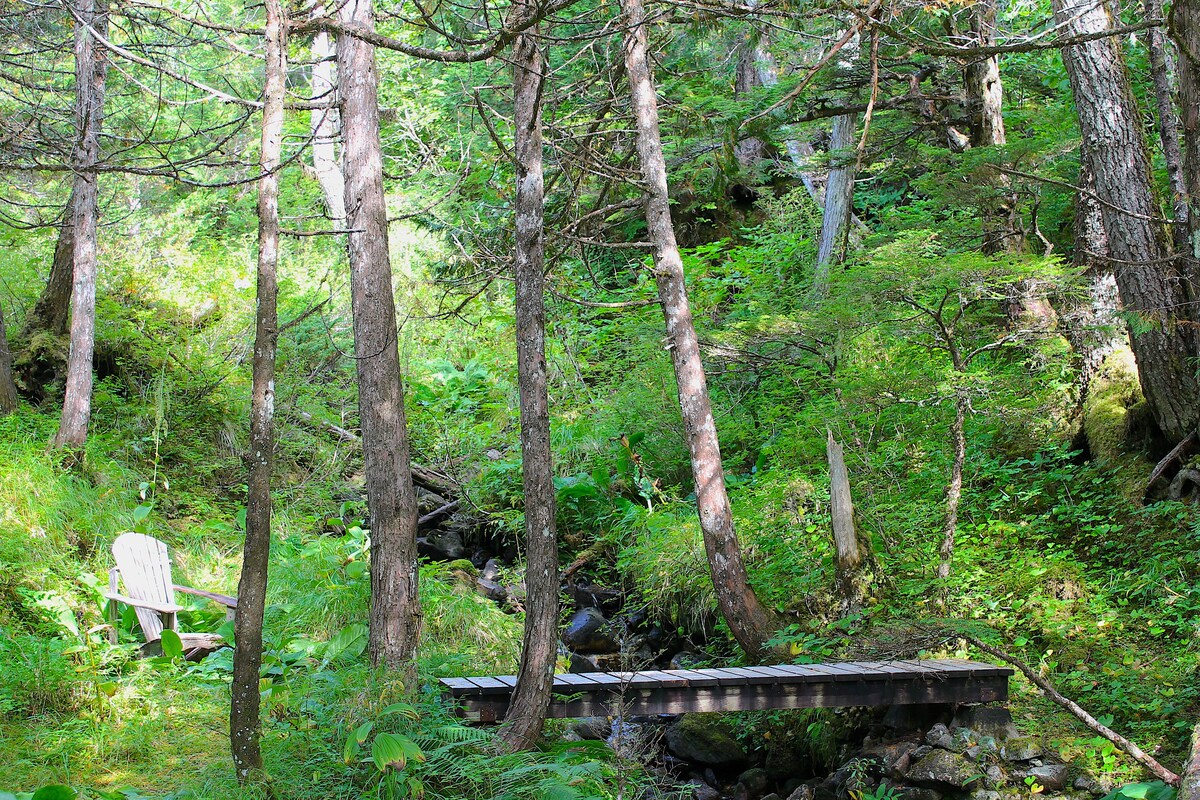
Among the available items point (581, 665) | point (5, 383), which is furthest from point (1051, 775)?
point (5, 383)

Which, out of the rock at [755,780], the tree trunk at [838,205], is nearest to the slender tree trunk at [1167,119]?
the tree trunk at [838,205]

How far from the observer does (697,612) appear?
8.04m

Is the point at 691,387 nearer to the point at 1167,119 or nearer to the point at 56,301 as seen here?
the point at 1167,119

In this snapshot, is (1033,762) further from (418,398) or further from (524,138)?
(418,398)

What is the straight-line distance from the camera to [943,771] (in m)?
5.29

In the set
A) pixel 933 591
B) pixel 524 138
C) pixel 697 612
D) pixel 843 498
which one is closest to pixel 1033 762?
pixel 933 591

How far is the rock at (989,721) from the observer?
5484mm

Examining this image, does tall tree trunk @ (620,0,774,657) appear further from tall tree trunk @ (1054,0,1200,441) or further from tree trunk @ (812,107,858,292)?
tree trunk @ (812,107,858,292)

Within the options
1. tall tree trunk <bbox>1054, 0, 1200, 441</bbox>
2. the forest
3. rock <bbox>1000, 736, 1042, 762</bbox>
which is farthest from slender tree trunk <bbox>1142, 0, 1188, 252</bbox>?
rock <bbox>1000, 736, 1042, 762</bbox>

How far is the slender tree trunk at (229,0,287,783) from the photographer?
4.59 metres

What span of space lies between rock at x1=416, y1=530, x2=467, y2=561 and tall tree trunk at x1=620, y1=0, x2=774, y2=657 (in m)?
4.23

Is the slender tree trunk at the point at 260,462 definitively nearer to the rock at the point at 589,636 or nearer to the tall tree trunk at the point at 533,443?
the tall tree trunk at the point at 533,443

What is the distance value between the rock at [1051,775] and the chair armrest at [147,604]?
5.97 m

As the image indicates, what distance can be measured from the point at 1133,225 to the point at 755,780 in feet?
16.0
